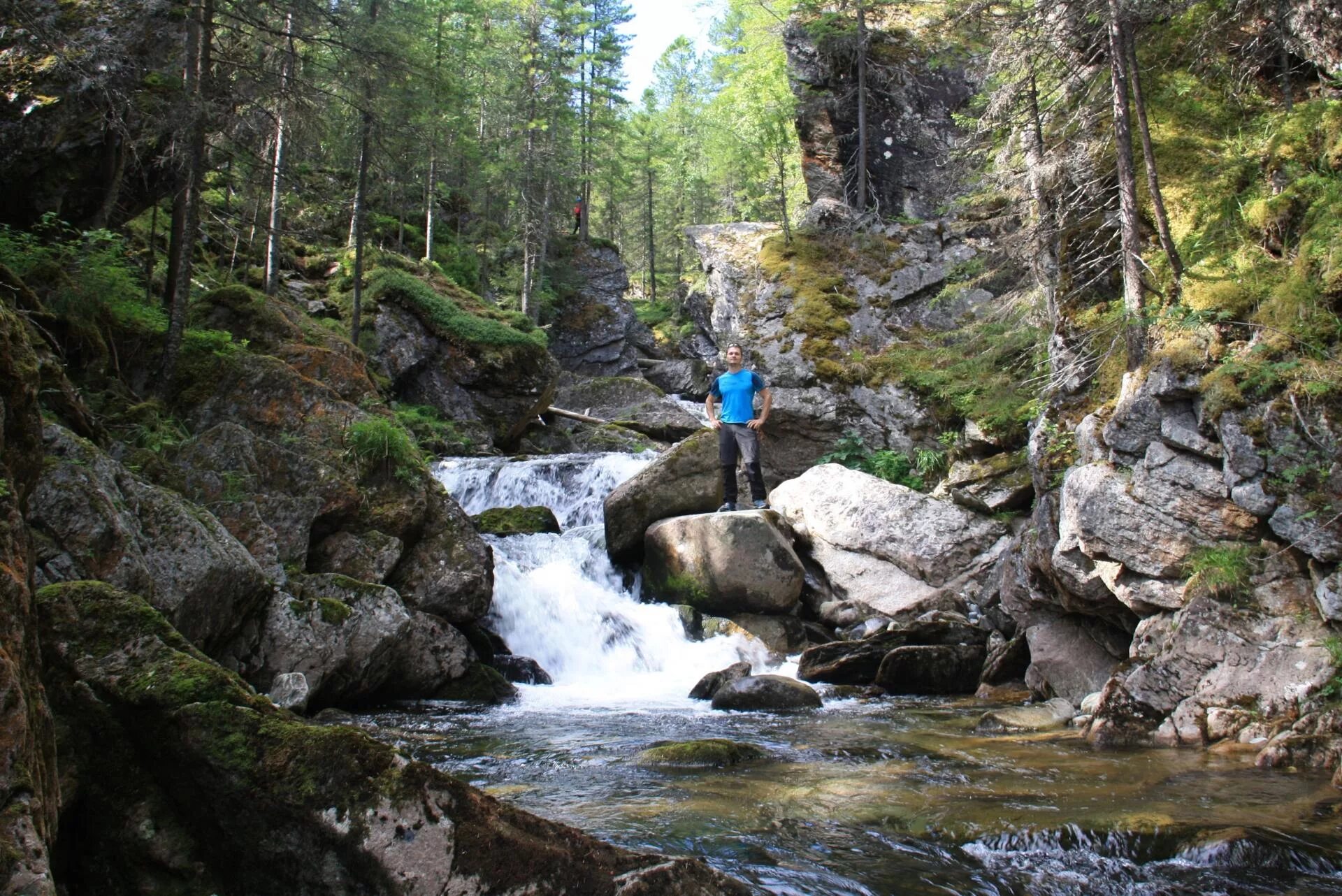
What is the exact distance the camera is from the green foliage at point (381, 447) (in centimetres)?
1053

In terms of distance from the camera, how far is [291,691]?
7.16m

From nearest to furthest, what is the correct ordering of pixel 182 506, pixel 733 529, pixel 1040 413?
pixel 182 506
pixel 1040 413
pixel 733 529

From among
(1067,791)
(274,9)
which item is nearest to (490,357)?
(274,9)

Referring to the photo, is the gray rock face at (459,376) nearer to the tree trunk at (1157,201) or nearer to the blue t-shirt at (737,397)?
the blue t-shirt at (737,397)

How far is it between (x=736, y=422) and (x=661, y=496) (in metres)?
2.27

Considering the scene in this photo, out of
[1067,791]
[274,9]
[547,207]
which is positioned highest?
[547,207]

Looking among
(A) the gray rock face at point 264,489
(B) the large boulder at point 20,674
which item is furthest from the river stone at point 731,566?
(B) the large boulder at point 20,674

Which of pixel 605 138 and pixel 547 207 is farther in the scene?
pixel 605 138

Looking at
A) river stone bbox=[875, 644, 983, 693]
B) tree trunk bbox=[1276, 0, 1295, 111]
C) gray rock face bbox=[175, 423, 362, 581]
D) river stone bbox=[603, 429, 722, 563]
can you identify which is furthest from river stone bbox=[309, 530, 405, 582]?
tree trunk bbox=[1276, 0, 1295, 111]

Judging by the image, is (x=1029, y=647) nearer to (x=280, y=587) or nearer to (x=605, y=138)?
(x=280, y=587)

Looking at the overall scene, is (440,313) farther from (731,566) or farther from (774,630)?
(774,630)

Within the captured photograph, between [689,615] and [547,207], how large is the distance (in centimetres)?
2401

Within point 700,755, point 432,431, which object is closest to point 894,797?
point 700,755

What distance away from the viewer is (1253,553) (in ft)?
23.8
